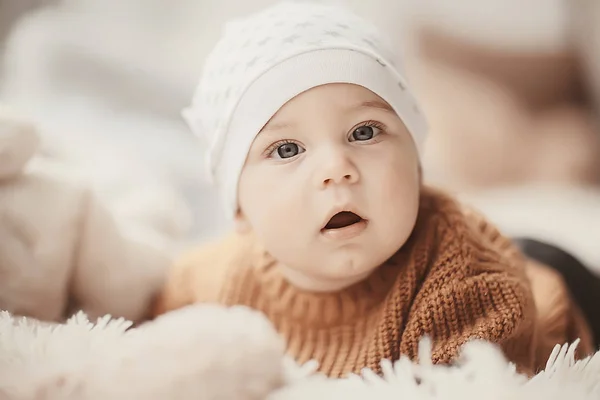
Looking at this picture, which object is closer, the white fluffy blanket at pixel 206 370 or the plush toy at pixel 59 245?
the white fluffy blanket at pixel 206 370

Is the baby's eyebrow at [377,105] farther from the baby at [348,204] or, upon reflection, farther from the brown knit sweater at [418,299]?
the brown knit sweater at [418,299]

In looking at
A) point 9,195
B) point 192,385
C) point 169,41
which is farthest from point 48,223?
point 169,41

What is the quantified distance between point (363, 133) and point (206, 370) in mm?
280

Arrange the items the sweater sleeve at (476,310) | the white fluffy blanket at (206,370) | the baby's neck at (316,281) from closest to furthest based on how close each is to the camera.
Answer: the white fluffy blanket at (206,370), the sweater sleeve at (476,310), the baby's neck at (316,281)

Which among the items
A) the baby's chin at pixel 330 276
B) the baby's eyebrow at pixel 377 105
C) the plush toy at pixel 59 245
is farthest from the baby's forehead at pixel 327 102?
the plush toy at pixel 59 245

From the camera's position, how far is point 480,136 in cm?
117

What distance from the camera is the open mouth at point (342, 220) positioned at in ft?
2.20

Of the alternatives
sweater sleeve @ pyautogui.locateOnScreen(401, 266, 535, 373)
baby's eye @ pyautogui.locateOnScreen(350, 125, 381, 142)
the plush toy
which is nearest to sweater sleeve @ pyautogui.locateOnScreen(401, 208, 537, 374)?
sweater sleeve @ pyautogui.locateOnScreen(401, 266, 535, 373)

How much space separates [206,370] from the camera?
511 millimetres

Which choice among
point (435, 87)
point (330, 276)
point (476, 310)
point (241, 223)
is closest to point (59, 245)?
point (241, 223)

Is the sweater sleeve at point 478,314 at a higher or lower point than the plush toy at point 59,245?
lower

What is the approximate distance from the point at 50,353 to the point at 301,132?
0.96 feet

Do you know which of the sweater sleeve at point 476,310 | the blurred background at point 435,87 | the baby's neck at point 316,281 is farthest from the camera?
the blurred background at point 435,87

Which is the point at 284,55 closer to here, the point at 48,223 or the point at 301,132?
the point at 301,132
